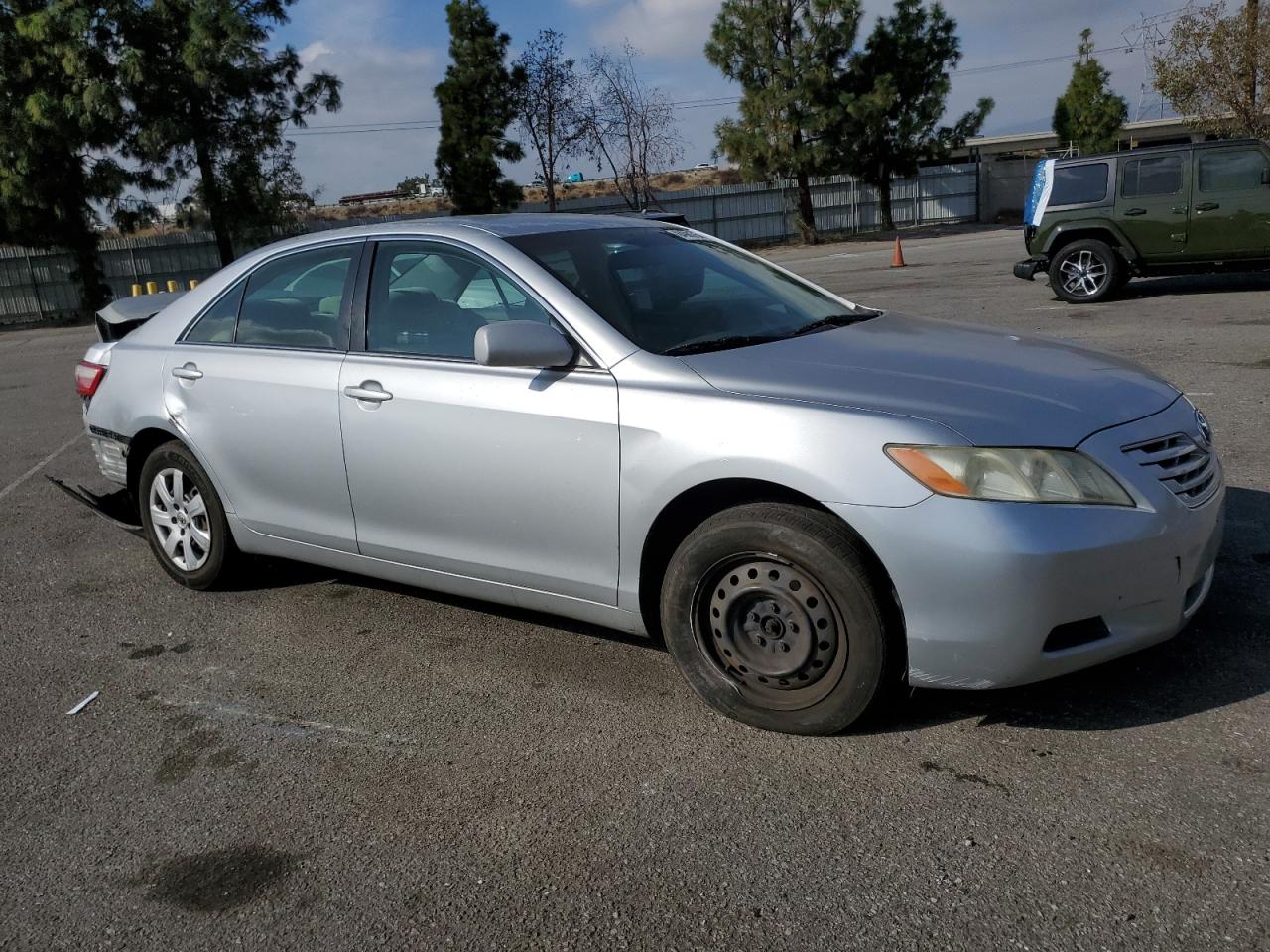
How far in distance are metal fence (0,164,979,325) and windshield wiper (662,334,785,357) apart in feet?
94.5

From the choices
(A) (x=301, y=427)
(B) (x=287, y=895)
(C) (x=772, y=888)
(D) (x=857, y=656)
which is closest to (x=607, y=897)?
(C) (x=772, y=888)

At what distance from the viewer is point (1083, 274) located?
13.6 m

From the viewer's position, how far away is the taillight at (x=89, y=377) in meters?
5.36

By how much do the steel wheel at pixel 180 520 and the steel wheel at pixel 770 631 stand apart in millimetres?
Answer: 2622

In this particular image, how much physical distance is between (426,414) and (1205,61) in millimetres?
25264

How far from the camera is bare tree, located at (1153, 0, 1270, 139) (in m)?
23.0

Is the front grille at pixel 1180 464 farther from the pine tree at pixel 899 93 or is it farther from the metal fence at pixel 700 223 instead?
the pine tree at pixel 899 93

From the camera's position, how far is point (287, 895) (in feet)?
9.12

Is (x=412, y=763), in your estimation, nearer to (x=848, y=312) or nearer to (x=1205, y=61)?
(x=848, y=312)

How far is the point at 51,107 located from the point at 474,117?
1531 centimetres

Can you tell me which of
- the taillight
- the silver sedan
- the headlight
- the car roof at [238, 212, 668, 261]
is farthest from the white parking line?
the headlight

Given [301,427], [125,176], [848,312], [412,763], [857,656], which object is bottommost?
[412,763]

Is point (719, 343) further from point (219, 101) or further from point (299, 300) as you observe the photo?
point (219, 101)

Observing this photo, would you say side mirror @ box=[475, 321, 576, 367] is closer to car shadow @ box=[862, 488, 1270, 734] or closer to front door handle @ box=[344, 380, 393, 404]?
front door handle @ box=[344, 380, 393, 404]
